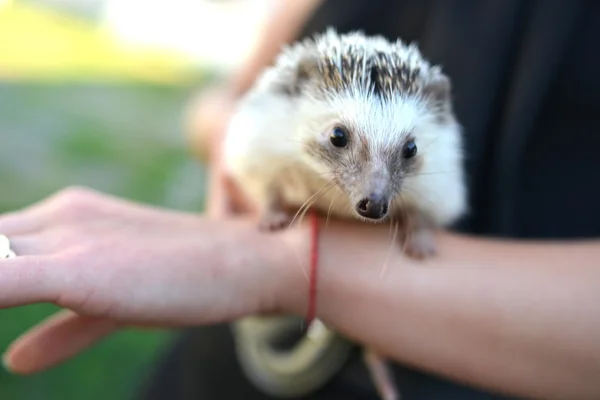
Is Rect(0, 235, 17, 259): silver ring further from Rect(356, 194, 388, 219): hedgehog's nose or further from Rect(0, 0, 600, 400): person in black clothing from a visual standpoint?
Rect(356, 194, 388, 219): hedgehog's nose

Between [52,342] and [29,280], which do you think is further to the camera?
[52,342]

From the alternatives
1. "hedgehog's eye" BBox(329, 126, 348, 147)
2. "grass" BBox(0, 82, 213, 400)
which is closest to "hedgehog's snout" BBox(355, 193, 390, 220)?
"hedgehog's eye" BBox(329, 126, 348, 147)

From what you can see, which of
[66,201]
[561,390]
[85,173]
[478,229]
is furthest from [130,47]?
[561,390]

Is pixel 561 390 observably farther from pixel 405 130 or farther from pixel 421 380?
pixel 405 130

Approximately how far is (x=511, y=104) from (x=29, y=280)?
798 mm

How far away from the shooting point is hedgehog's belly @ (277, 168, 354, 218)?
0.91 meters

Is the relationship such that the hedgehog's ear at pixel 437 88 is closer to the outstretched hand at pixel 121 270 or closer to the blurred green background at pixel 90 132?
the outstretched hand at pixel 121 270

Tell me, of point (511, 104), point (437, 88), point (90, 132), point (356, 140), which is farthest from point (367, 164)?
point (90, 132)

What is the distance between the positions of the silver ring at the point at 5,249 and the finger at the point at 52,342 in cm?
16

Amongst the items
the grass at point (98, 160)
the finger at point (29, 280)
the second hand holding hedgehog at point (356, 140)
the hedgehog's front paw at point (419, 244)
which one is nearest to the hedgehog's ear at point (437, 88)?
the second hand holding hedgehog at point (356, 140)

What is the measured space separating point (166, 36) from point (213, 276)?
156 cm

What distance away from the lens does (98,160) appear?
2.57m

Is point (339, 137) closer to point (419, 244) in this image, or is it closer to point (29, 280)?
point (419, 244)

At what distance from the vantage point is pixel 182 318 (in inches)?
34.5
